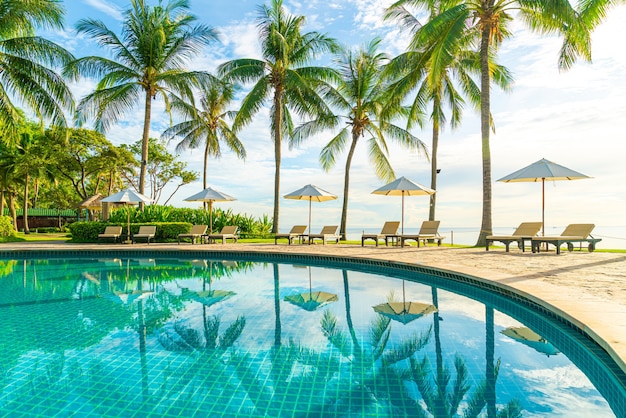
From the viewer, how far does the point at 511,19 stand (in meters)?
14.4

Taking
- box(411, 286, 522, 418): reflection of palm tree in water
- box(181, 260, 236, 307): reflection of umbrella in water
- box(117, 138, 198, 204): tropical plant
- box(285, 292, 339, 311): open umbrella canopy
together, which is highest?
box(117, 138, 198, 204): tropical plant

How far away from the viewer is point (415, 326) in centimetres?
511

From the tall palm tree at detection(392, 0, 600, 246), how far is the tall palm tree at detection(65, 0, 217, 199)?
1035 cm

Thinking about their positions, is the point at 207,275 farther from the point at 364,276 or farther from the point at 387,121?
the point at 387,121

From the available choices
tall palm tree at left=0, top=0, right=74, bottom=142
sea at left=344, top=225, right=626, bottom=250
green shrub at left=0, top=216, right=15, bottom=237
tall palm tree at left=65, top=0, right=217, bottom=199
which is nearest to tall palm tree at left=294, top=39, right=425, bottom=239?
sea at left=344, top=225, right=626, bottom=250

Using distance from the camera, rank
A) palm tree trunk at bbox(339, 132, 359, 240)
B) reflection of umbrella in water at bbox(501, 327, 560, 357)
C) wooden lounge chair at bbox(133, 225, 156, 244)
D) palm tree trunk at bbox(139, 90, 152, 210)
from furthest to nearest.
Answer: palm tree trunk at bbox(339, 132, 359, 240) < palm tree trunk at bbox(139, 90, 152, 210) < wooden lounge chair at bbox(133, 225, 156, 244) < reflection of umbrella in water at bbox(501, 327, 560, 357)

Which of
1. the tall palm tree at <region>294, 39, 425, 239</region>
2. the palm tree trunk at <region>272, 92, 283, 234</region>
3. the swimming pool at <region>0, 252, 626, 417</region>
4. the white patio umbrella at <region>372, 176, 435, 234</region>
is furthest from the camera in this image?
the tall palm tree at <region>294, 39, 425, 239</region>

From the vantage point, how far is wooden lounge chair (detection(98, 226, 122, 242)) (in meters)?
16.1

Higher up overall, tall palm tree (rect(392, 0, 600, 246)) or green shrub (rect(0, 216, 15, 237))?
tall palm tree (rect(392, 0, 600, 246))

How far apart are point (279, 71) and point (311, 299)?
14.1m

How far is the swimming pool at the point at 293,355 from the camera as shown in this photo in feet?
10.0

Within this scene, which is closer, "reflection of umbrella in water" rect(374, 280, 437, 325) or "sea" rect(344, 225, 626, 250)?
"reflection of umbrella in water" rect(374, 280, 437, 325)

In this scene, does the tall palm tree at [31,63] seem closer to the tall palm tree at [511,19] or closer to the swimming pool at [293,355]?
the swimming pool at [293,355]

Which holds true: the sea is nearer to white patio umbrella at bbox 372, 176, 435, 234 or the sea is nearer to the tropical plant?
white patio umbrella at bbox 372, 176, 435, 234
